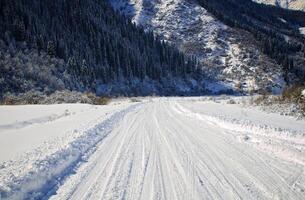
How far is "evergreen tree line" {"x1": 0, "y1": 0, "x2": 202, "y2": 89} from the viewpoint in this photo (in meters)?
72.5

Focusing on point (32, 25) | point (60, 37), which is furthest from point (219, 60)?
point (32, 25)

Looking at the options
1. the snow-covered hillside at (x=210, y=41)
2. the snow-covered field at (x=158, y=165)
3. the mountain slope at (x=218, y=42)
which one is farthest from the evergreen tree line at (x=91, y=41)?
the snow-covered field at (x=158, y=165)

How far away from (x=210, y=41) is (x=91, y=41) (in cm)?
6625

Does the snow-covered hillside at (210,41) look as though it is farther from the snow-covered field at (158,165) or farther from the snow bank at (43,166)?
the snow bank at (43,166)

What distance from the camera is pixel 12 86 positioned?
4869 cm

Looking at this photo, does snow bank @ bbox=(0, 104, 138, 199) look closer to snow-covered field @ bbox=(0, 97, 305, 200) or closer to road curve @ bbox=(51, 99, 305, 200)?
snow-covered field @ bbox=(0, 97, 305, 200)

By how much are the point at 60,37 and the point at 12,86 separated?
3954 centimetres

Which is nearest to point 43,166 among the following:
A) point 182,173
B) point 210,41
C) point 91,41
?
point 182,173

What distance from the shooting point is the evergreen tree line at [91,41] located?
72.5 metres

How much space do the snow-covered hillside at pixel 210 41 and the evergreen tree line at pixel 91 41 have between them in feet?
43.4

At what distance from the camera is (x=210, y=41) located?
14500 centimetres

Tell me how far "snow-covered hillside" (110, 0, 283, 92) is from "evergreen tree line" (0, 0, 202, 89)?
1322 cm

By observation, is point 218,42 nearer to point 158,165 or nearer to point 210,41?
point 210,41

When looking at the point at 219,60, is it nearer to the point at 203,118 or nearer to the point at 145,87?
the point at 145,87
